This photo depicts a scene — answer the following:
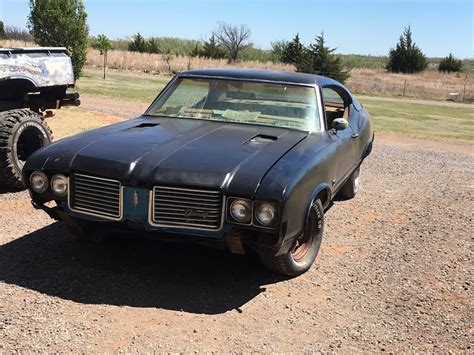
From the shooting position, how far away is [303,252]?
4.31 m

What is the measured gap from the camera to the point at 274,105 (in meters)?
5.06

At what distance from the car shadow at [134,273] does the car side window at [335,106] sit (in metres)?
2.42

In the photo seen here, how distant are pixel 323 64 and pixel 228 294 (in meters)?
32.4

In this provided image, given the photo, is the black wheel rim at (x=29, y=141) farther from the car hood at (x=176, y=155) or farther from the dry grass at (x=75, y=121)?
the dry grass at (x=75, y=121)

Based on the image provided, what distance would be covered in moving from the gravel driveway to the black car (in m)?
0.32

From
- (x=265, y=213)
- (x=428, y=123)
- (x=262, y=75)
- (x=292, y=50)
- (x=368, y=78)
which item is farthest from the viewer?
(x=292, y=50)

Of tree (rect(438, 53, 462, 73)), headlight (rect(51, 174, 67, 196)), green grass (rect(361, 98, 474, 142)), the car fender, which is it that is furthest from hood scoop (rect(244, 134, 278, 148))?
tree (rect(438, 53, 462, 73))

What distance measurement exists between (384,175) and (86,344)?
20.9 feet

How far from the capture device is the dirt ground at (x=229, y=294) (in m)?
3.27

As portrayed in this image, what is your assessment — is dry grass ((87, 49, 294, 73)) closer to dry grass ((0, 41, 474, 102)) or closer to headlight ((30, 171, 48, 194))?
dry grass ((0, 41, 474, 102))

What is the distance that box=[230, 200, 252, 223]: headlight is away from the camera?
3506mm

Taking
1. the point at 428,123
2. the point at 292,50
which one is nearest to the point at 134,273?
the point at 428,123

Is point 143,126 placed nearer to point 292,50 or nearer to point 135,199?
point 135,199

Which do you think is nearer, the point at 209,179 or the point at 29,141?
the point at 209,179
